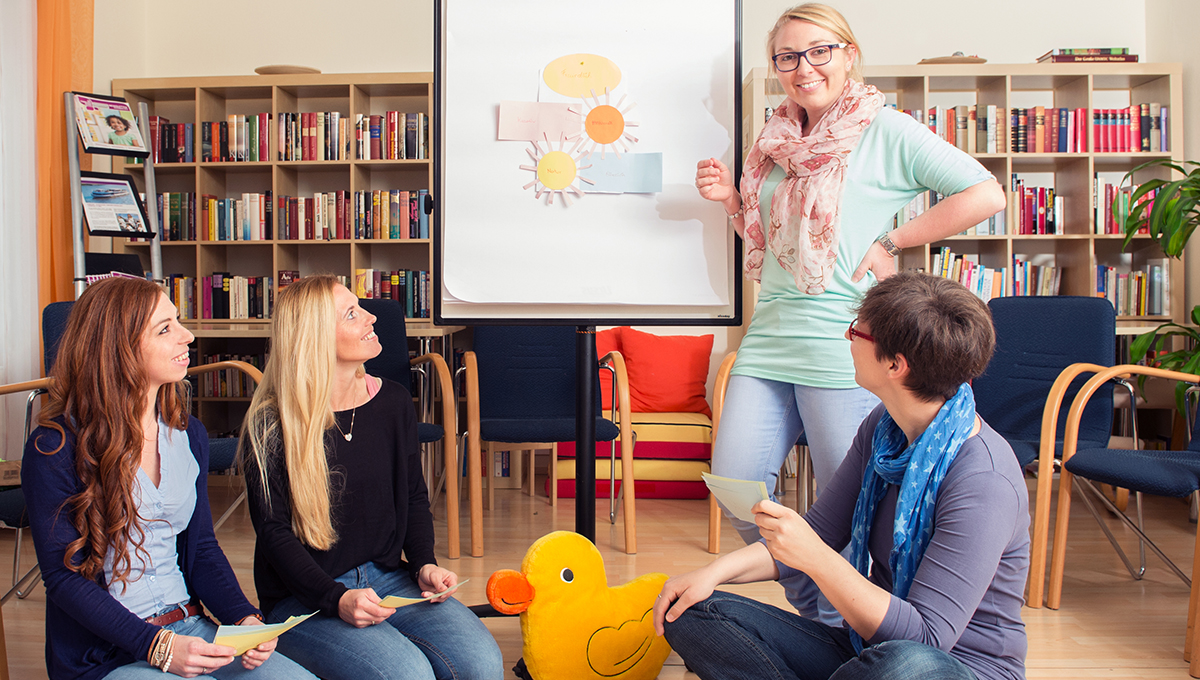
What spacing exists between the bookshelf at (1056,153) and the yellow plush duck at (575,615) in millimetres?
2660

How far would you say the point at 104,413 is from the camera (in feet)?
3.92

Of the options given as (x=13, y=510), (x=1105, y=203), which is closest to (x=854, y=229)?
(x=13, y=510)

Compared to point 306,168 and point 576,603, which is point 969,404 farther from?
point 306,168

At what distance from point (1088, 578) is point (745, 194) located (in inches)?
68.8

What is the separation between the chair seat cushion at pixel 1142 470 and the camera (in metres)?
2.02

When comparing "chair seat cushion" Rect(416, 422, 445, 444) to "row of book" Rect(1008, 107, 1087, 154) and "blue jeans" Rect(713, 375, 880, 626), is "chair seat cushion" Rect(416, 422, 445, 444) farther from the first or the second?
"row of book" Rect(1008, 107, 1087, 154)

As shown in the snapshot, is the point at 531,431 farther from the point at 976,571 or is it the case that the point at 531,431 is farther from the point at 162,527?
the point at 976,571

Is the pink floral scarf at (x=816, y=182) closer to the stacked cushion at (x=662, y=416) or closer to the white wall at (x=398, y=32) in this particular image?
the stacked cushion at (x=662, y=416)

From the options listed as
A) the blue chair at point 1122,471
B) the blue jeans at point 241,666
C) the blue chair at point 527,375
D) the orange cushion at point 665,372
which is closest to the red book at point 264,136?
the blue chair at point 527,375

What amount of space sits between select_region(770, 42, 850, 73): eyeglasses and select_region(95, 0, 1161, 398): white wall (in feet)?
8.28

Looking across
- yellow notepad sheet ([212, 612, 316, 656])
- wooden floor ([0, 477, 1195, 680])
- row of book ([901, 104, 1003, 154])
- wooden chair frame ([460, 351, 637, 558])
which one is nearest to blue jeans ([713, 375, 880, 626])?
wooden floor ([0, 477, 1195, 680])

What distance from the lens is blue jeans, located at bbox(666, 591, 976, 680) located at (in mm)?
1209

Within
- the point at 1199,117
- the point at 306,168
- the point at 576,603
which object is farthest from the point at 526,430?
the point at 1199,117

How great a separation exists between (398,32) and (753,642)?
382 centimetres
